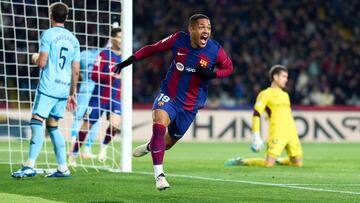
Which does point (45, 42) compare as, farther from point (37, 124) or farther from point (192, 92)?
point (192, 92)

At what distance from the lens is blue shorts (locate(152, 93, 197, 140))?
364 inches

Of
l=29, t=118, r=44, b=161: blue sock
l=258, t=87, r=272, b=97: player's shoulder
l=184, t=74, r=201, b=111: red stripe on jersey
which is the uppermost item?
l=184, t=74, r=201, b=111: red stripe on jersey

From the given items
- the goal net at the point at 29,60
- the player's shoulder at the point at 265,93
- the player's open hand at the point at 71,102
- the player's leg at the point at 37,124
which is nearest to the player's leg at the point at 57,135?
the player's leg at the point at 37,124

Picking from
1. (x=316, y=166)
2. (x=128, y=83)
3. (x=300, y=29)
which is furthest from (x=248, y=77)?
(x=128, y=83)

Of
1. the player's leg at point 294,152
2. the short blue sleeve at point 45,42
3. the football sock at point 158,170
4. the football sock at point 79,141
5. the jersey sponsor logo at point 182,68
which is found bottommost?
the player's leg at point 294,152

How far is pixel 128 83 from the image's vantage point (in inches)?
470

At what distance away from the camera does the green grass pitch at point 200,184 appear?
8.85 metres

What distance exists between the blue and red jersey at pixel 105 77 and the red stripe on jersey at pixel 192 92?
4186mm

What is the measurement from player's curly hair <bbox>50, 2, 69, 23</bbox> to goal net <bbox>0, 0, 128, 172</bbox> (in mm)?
1240

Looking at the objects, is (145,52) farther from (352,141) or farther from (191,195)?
(352,141)

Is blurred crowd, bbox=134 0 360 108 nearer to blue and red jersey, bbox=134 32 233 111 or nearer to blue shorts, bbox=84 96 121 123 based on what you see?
blue shorts, bbox=84 96 121 123

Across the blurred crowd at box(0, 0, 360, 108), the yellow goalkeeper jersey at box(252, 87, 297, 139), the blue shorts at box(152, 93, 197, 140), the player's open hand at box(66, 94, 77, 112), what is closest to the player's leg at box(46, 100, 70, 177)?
the player's open hand at box(66, 94, 77, 112)

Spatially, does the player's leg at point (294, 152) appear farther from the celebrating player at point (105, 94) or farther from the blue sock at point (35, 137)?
the blue sock at point (35, 137)

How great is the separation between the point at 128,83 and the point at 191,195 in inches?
125
